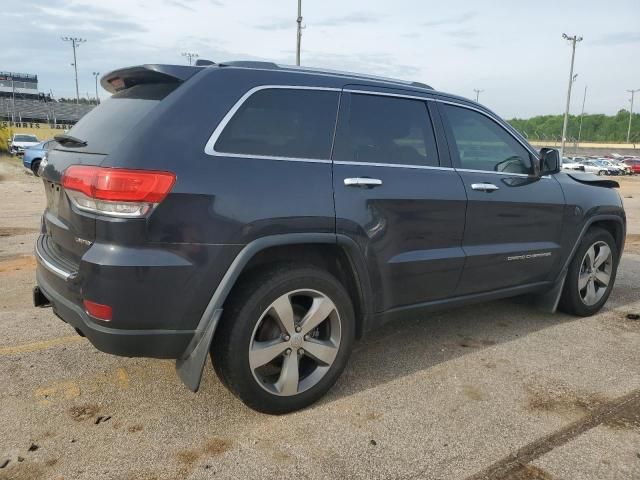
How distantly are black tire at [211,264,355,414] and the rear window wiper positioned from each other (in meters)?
1.13

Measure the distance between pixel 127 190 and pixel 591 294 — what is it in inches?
164

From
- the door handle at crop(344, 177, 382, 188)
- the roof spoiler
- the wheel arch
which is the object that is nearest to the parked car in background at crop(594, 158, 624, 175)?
the wheel arch

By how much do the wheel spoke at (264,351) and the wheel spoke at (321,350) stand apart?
0.51ft

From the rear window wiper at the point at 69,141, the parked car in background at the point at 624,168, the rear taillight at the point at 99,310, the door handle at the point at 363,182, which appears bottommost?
the parked car in background at the point at 624,168

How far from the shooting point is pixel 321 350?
3.11m

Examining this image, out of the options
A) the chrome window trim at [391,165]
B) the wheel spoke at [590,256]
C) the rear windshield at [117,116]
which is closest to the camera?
the rear windshield at [117,116]

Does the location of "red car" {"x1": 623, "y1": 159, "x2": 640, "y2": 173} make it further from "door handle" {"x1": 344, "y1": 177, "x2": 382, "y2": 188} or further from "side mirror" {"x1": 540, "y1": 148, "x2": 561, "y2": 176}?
"door handle" {"x1": 344, "y1": 177, "x2": 382, "y2": 188}

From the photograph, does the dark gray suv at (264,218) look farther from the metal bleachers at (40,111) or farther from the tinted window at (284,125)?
the metal bleachers at (40,111)

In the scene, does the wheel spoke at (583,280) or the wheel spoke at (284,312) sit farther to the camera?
the wheel spoke at (583,280)

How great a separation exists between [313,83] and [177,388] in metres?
1.96

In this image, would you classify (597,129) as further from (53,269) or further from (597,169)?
(53,269)

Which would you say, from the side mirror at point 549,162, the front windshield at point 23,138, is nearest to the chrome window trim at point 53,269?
the side mirror at point 549,162

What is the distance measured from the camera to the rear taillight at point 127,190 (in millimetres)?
2508

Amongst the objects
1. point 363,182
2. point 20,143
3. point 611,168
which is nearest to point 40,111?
point 20,143
